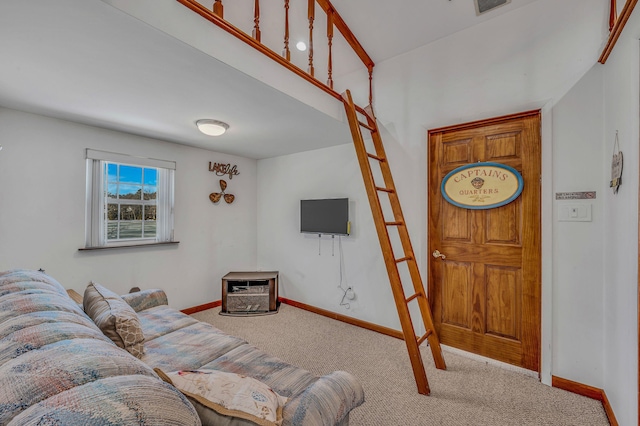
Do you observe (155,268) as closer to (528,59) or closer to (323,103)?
(323,103)

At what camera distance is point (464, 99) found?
2422 millimetres

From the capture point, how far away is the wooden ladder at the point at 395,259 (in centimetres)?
201

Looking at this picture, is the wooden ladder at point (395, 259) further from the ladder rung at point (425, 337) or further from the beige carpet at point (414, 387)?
the beige carpet at point (414, 387)

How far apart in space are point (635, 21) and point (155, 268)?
4378mm

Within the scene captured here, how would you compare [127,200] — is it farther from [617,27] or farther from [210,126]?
[617,27]

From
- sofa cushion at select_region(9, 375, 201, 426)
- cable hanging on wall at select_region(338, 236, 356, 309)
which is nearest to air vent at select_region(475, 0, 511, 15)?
cable hanging on wall at select_region(338, 236, 356, 309)

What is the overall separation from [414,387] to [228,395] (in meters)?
1.70

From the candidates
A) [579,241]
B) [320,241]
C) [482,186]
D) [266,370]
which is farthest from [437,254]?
[266,370]

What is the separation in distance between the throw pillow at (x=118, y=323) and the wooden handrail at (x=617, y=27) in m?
3.10

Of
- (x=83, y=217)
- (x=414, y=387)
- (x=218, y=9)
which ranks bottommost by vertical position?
(x=414, y=387)

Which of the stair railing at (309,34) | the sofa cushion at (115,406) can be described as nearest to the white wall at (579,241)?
the stair railing at (309,34)

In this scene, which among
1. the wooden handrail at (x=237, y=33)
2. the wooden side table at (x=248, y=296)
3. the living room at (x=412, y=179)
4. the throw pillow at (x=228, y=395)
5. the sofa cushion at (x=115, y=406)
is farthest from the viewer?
the wooden side table at (x=248, y=296)

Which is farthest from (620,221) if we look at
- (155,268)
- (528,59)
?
(155,268)

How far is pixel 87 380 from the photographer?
67 cm
